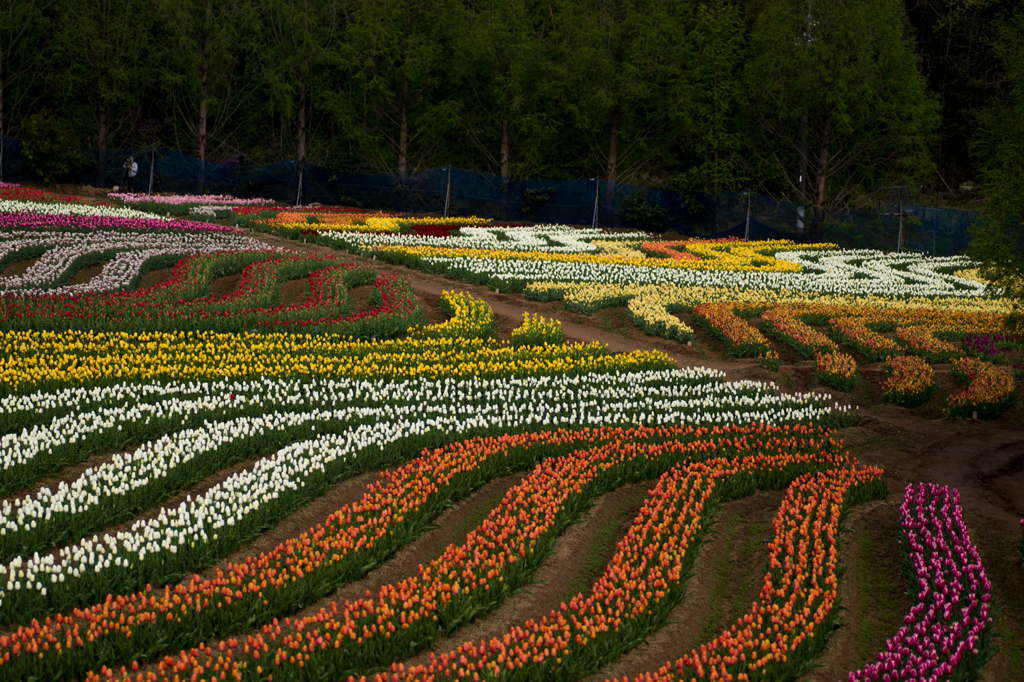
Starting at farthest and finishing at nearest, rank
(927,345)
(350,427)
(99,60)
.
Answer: (99,60), (927,345), (350,427)

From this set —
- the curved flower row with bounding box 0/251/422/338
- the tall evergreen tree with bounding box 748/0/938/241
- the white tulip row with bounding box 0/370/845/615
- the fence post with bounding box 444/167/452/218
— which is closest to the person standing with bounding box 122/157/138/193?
the fence post with bounding box 444/167/452/218

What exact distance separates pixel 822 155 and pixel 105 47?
107 ft

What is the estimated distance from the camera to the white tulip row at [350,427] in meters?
7.02

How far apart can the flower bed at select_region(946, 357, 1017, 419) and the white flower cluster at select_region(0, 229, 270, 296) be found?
1414cm

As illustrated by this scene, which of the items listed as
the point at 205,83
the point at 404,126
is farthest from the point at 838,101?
the point at 205,83

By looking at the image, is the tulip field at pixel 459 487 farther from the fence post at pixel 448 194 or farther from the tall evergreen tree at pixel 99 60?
the tall evergreen tree at pixel 99 60

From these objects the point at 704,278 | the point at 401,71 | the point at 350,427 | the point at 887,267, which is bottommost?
the point at 350,427

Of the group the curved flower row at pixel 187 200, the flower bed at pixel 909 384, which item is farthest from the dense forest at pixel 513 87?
the flower bed at pixel 909 384

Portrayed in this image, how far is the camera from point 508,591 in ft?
23.7

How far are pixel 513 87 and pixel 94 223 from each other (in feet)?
81.0

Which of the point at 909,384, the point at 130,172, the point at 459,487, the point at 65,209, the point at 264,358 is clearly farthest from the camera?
the point at 130,172

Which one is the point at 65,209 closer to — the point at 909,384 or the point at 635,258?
the point at 635,258

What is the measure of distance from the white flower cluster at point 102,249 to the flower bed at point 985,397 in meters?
14.1

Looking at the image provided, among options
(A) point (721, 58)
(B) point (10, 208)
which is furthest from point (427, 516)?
(A) point (721, 58)
